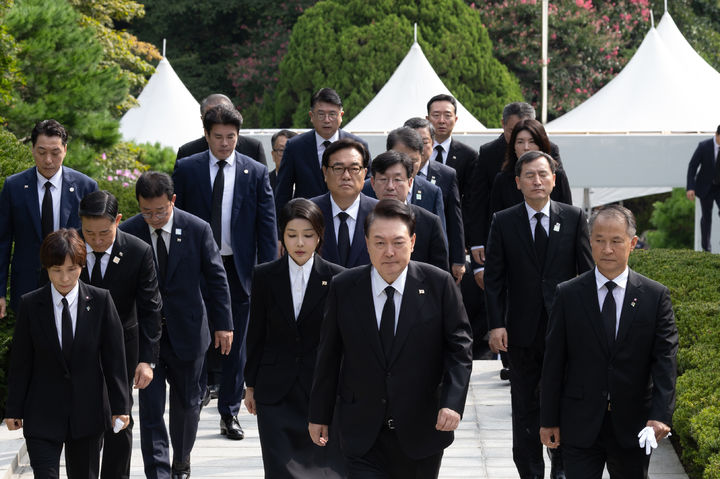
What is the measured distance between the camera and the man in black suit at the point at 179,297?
24.5 ft

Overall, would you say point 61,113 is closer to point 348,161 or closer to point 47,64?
point 47,64

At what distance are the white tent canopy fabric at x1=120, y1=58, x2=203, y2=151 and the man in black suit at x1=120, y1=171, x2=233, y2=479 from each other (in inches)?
709

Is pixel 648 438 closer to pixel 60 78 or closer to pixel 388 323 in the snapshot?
pixel 388 323

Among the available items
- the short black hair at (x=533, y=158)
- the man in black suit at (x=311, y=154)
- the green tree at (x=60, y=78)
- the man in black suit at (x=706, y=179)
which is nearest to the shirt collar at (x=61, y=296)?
the short black hair at (x=533, y=158)

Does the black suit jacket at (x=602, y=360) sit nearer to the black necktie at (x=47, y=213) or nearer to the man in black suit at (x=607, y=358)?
the man in black suit at (x=607, y=358)

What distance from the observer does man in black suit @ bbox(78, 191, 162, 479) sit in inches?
266

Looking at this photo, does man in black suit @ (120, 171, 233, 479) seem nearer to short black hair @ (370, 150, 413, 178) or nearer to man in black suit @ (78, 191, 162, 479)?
man in black suit @ (78, 191, 162, 479)

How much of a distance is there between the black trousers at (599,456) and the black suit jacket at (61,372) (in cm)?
225

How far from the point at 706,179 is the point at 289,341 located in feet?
35.2

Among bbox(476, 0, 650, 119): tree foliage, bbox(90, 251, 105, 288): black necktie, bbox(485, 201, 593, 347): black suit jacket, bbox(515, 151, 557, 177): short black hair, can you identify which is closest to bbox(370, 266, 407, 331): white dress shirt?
bbox(485, 201, 593, 347): black suit jacket

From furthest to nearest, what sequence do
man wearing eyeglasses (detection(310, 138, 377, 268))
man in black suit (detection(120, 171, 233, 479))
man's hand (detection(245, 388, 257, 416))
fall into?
man in black suit (detection(120, 171, 233, 479)) → man wearing eyeglasses (detection(310, 138, 377, 268)) → man's hand (detection(245, 388, 257, 416))

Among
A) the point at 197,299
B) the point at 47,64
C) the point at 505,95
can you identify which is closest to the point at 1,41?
the point at 47,64

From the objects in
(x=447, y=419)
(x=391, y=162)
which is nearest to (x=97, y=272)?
(x=391, y=162)

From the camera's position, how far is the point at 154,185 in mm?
7379
